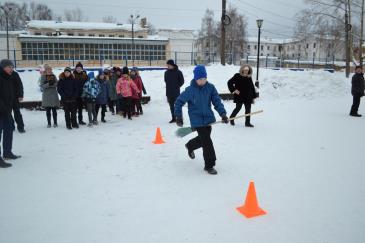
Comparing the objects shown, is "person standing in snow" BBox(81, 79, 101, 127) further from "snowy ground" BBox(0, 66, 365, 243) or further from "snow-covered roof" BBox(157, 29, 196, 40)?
"snow-covered roof" BBox(157, 29, 196, 40)

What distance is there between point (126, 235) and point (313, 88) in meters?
15.5

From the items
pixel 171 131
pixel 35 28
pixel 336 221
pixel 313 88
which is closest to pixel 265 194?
pixel 336 221

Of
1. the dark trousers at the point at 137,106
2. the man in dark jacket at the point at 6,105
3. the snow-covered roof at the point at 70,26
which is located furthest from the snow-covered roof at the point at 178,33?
the man in dark jacket at the point at 6,105

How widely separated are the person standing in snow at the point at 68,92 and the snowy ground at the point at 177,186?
57 cm

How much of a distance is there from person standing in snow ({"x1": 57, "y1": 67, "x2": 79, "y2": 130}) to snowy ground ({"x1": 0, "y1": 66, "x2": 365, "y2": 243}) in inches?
22.3

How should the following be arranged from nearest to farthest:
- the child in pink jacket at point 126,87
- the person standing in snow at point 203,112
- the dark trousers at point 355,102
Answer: the person standing in snow at point 203,112
the child in pink jacket at point 126,87
the dark trousers at point 355,102

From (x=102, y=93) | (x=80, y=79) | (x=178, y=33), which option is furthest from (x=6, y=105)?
(x=178, y=33)

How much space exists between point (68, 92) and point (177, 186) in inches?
200

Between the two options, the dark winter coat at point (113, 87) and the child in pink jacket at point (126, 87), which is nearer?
the child in pink jacket at point (126, 87)

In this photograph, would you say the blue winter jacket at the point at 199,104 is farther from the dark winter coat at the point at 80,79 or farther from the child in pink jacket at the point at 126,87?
the child in pink jacket at the point at 126,87

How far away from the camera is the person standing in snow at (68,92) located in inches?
333

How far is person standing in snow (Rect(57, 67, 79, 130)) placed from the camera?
845 cm

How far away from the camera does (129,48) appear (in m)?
42.6

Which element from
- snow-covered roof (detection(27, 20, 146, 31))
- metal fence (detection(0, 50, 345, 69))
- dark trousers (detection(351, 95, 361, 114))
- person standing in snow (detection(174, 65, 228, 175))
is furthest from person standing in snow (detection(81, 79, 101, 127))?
snow-covered roof (detection(27, 20, 146, 31))
